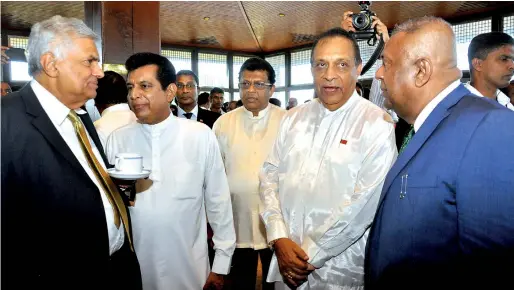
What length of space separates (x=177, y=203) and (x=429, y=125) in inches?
48.9

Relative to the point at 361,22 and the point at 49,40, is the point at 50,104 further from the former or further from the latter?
the point at 361,22

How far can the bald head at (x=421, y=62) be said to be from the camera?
1244 millimetres

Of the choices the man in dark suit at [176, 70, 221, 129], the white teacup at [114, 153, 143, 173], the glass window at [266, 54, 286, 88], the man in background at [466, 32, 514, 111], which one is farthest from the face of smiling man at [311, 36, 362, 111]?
the glass window at [266, 54, 286, 88]

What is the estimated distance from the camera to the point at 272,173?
2.04 meters

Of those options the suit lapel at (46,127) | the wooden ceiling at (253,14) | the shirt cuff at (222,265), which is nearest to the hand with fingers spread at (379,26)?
the shirt cuff at (222,265)

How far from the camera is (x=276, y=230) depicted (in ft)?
5.93

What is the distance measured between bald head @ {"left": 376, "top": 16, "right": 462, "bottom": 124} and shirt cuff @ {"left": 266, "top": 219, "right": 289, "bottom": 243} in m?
0.80

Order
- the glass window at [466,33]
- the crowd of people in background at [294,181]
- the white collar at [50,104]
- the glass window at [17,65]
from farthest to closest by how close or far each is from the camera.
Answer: the glass window at [17,65], the glass window at [466,33], the white collar at [50,104], the crowd of people in background at [294,181]

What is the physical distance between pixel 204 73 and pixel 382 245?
32.2 ft

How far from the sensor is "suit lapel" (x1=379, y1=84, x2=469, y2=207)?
1.16m

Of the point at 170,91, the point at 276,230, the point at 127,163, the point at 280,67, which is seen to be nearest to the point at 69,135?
the point at 127,163

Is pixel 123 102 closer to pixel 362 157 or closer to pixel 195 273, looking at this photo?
pixel 195 273

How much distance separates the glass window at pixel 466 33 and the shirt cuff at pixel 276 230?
7.14 m

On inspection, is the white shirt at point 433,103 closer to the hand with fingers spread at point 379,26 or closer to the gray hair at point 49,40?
the hand with fingers spread at point 379,26
